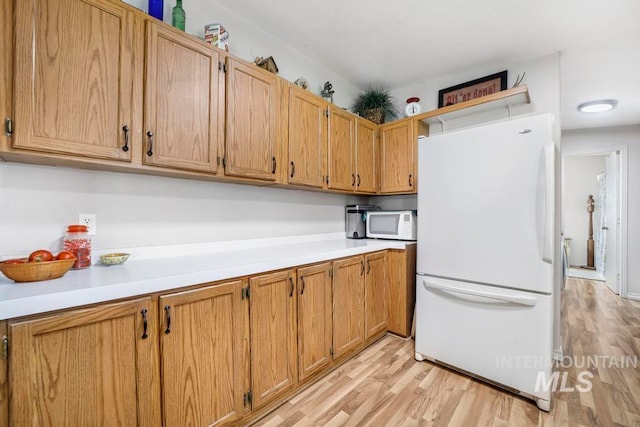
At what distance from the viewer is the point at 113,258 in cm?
136

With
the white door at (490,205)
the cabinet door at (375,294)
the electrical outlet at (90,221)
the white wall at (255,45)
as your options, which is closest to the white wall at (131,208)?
the electrical outlet at (90,221)

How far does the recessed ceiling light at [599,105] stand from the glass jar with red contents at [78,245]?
5103 mm

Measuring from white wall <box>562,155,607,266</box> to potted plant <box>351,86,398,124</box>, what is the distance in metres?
4.95

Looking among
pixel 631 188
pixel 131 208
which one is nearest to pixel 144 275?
pixel 131 208

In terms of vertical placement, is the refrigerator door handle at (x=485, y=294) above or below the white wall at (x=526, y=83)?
below

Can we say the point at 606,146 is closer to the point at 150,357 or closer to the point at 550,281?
the point at 550,281

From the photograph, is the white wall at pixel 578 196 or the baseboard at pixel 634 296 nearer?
the baseboard at pixel 634 296

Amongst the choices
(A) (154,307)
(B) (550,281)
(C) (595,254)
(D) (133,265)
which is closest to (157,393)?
(A) (154,307)

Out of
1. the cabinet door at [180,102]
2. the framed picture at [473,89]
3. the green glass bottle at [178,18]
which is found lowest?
the cabinet door at [180,102]

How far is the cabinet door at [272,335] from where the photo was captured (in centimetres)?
146

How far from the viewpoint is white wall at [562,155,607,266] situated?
18.5 feet

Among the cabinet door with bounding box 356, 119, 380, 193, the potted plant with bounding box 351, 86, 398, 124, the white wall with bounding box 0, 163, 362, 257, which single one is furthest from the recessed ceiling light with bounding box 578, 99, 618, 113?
the white wall with bounding box 0, 163, 362, 257

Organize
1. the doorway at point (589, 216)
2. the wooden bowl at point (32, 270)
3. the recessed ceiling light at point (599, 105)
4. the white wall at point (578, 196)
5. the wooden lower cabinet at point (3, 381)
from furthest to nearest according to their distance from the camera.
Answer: the white wall at point (578, 196) → the doorway at point (589, 216) → the recessed ceiling light at point (599, 105) → the wooden bowl at point (32, 270) → the wooden lower cabinet at point (3, 381)

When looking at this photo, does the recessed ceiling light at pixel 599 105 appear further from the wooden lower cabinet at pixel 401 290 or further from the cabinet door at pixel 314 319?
the cabinet door at pixel 314 319
